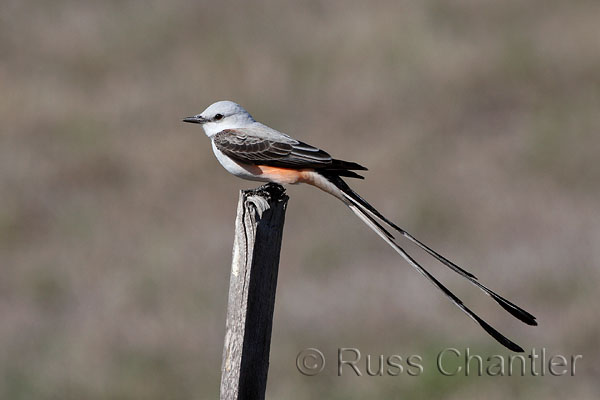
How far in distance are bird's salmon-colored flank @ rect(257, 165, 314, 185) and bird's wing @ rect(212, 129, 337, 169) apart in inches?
1.5

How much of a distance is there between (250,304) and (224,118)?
1.75 meters

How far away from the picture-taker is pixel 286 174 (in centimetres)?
450

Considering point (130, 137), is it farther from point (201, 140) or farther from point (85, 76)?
point (85, 76)

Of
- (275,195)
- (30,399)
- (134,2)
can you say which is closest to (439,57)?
(134,2)

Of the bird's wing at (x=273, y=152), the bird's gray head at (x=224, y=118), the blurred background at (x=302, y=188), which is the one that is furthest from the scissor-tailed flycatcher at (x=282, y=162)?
the blurred background at (x=302, y=188)

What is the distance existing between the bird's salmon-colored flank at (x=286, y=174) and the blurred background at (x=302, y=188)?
2708mm

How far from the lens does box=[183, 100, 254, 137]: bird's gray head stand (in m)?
4.84

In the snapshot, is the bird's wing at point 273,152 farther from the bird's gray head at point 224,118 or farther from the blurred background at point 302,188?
the blurred background at point 302,188

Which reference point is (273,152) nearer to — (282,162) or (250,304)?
(282,162)

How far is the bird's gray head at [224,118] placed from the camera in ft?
15.9

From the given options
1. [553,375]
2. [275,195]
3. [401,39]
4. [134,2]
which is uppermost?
[134,2]

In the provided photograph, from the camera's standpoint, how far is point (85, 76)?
1383cm

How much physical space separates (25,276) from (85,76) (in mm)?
5381

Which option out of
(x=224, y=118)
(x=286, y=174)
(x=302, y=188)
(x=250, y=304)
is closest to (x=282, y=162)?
(x=286, y=174)
